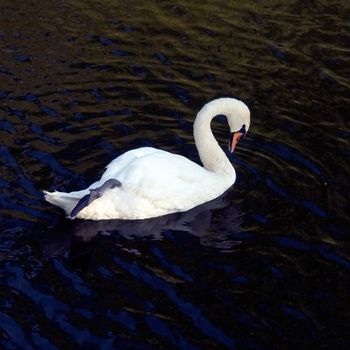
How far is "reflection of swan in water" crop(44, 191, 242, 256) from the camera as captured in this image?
397 inches

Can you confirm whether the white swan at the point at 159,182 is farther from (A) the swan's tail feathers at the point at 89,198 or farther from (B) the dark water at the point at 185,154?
(B) the dark water at the point at 185,154

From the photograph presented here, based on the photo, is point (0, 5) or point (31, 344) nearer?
point (31, 344)

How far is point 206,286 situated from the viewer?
9.29 meters

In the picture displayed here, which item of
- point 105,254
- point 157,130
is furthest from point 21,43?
point 105,254

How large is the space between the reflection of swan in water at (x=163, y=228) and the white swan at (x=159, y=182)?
9 cm

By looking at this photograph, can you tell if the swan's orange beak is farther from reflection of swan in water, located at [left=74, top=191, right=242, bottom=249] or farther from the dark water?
reflection of swan in water, located at [left=74, top=191, right=242, bottom=249]

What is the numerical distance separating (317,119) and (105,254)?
15.8 ft

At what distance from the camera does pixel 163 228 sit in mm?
10445

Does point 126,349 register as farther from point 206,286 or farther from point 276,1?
point 276,1

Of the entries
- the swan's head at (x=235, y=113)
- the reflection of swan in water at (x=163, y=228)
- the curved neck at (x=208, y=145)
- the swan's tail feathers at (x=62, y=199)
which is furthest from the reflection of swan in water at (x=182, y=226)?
the swan's head at (x=235, y=113)

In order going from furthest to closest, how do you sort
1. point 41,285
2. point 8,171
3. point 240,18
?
point 240,18, point 8,171, point 41,285

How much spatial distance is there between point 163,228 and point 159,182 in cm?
56

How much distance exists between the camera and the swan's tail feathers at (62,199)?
10094mm

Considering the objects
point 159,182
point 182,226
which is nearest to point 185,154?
point 159,182
